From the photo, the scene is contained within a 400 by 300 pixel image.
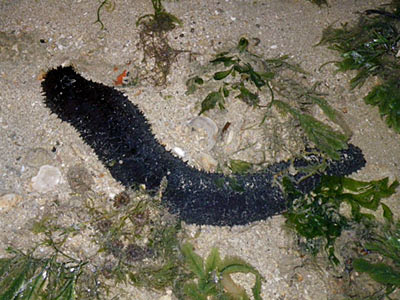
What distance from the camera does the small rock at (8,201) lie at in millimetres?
3504

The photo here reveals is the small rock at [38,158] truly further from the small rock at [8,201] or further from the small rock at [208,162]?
the small rock at [208,162]

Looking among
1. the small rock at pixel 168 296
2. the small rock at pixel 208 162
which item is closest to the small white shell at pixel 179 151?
the small rock at pixel 208 162

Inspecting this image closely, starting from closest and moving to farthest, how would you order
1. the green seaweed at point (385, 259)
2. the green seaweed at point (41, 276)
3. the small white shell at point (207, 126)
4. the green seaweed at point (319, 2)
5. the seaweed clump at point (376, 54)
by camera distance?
the green seaweed at point (41, 276), the green seaweed at point (385, 259), the small white shell at point (207, 126), the seaweed clump at point (376, 54), the green seaweed at point (319, 2)

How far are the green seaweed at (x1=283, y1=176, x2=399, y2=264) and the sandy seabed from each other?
7.4 inches

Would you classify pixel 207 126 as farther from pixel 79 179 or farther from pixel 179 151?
pixel 79 179

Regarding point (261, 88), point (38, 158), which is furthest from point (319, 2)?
point (38, 158)

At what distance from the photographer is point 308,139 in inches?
152

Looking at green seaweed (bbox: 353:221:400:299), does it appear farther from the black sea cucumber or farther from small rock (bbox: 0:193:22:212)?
small rock (bbox: 0:193:22:212)

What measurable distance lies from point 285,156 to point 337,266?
1.23m

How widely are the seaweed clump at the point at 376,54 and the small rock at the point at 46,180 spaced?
3.36 m

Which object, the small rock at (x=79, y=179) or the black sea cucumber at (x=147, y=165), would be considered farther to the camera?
the small rock at (x=79, y=179)

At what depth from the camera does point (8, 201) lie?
351cm

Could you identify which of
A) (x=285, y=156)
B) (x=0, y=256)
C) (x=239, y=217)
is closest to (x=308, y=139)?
(x=285, y=156)

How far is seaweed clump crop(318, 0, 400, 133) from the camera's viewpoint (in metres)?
3.93
